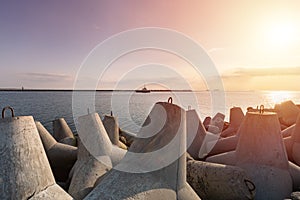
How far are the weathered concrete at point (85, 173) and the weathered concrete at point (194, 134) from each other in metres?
2.30

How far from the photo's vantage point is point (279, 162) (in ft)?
12.7

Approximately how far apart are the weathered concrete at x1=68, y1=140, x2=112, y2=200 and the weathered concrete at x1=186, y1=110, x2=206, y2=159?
2.30 m

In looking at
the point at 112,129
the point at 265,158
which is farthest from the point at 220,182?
the point at 112,129

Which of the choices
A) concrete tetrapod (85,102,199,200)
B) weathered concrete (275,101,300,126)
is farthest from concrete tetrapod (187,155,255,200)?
weathered concrete (275,101,300,126)

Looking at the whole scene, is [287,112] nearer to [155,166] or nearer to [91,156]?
[91,156]

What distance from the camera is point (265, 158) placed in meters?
3.86

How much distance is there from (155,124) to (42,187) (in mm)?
1349

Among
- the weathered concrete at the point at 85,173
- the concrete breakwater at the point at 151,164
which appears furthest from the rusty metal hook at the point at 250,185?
the weathered concrete at the point at 85,173

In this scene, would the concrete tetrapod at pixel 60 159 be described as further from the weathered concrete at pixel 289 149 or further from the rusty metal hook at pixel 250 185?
the weathered concrete at pixel 289 149

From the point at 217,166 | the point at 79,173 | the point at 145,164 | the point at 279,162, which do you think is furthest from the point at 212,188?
the point at 79,173

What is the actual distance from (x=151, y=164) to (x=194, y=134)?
3534mm

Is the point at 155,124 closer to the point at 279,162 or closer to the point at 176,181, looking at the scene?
the point at 176,181

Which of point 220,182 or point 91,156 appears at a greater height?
point 91,156

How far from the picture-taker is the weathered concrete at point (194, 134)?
5.60 metres
